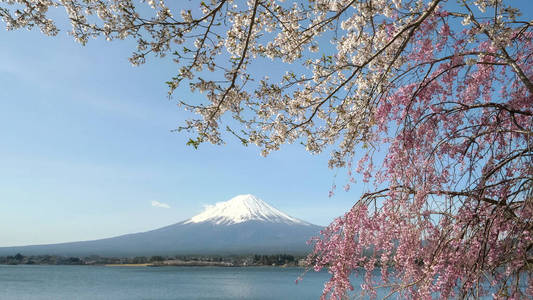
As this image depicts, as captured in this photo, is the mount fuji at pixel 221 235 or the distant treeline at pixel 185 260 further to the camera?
the mount fuji at pixel 221 235

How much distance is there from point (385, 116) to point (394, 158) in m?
0.40

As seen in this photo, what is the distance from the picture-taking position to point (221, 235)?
121 meters

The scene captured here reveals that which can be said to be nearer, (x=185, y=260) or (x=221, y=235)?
(x=185, y=260)

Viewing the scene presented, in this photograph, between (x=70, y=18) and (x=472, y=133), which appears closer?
(x=70, y=18)

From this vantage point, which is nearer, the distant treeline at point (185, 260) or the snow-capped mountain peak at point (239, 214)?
the distant treeline at point (185, 260)

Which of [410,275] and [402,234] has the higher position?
[402,234]

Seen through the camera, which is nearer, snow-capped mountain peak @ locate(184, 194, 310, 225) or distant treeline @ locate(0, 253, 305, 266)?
distant treeline @ locate(0, 253, 305, 266)

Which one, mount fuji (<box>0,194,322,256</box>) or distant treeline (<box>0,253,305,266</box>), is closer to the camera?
distant treeline (<box>0,253,305,266</box>)

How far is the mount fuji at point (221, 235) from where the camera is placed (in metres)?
108

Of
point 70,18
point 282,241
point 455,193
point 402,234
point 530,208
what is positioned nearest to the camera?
point 530,208

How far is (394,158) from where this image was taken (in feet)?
9.93

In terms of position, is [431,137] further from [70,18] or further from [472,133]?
[70,18]

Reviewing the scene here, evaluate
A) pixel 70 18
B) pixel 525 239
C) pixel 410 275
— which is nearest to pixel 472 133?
pixel 525 239

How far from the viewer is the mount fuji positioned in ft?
356
